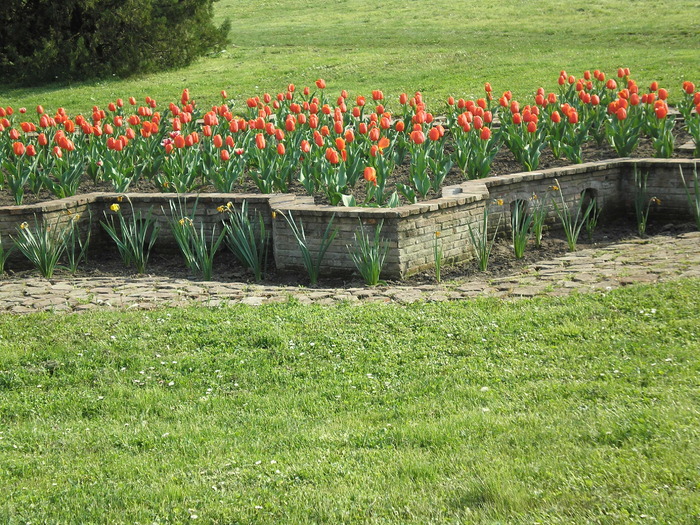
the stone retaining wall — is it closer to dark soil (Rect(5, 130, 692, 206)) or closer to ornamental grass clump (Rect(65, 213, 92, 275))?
ornamental grass clump (Rect(65, 213, 92, 275))

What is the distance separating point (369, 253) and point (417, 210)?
0.58 meters

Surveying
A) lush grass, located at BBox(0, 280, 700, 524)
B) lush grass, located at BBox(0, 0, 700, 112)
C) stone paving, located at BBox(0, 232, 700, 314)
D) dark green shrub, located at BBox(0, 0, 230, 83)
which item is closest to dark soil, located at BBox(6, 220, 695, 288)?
stone paving, located at BBox(0, 232, 700, 314)

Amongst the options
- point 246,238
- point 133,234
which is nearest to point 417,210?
point 246,238

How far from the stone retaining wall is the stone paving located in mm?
516

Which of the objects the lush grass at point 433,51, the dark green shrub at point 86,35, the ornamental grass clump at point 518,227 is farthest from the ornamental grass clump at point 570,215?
the dark green shrub at point 86,35

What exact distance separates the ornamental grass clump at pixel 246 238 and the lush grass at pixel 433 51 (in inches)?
322

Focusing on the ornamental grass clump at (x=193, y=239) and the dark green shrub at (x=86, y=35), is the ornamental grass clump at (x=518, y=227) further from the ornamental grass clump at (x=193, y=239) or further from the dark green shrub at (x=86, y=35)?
the dark green shrub at (x=86, y=35)

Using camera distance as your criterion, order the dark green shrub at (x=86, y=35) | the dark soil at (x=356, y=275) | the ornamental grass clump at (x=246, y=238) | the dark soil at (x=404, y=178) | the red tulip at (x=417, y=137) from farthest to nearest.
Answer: the dark green shrub at (x=86, y=35) < the dark soil at (x=404, y=178) < the red tulip at (x=417, y=137) < the ornamental grass clump at (x=246, y=238) < the dark soil at (x=356, y=275)

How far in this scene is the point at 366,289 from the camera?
791cm

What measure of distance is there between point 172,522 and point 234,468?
0.54 m

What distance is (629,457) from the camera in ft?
14.6

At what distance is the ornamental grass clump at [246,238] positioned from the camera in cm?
855

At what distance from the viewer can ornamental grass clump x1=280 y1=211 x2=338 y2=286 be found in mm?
8273

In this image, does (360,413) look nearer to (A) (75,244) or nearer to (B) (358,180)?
(A) (75,244)
